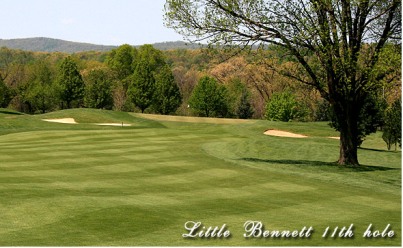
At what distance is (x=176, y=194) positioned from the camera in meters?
17.0

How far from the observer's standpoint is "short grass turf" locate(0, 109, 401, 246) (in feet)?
38.1

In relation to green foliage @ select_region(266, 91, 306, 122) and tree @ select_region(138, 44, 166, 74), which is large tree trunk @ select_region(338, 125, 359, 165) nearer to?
green foliage @ select_region(266, 91, 306, 122)

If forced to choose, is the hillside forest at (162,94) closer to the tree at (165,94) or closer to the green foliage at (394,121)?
the tree at (165,94)

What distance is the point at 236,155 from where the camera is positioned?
100 ft

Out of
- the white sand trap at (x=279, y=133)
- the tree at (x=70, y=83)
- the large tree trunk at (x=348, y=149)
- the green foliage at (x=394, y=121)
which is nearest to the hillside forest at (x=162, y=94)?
the tree at (x=70, y=83)

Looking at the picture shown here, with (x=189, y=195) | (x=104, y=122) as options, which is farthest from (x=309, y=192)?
(x=104, y=122)

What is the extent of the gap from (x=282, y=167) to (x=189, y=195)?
386 inches

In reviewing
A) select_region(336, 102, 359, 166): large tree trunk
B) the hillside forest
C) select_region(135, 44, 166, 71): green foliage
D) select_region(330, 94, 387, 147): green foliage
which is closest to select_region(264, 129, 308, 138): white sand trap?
the hillside forest

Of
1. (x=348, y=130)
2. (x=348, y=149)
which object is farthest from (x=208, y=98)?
(x=348, y=130)

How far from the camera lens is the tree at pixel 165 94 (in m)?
88.5

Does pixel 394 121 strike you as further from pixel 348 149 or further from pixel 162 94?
pixel 162 94

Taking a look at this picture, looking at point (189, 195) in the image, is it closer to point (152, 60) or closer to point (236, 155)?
point (236, 155)

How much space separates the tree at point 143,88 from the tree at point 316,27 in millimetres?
62940

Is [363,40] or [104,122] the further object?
[104,122]
